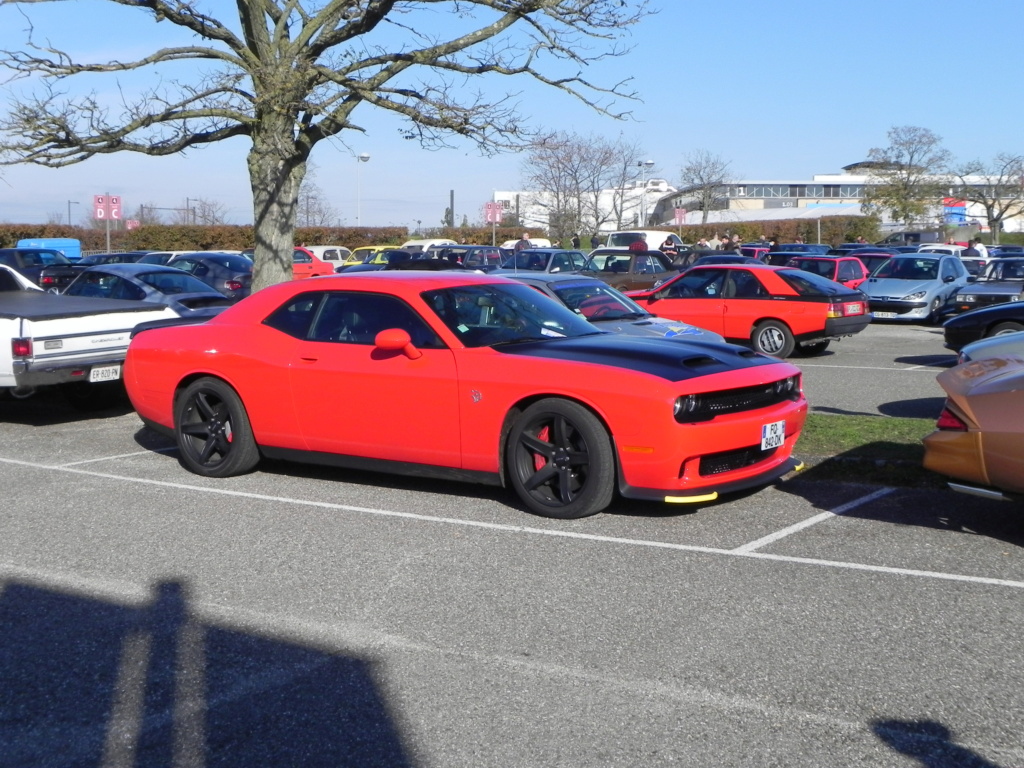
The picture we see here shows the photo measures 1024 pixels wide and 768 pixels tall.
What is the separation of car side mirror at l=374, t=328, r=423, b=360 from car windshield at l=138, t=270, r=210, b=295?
9096 mm

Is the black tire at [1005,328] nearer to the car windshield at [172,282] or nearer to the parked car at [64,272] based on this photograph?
the car windshield at [172,282]

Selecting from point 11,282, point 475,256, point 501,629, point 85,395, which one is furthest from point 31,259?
point 501,629

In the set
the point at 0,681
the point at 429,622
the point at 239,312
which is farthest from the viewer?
the point at 239,312

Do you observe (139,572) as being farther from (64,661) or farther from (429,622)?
(429,622)

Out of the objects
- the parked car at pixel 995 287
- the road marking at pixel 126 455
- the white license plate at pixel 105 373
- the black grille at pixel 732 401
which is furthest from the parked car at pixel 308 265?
the black grille at pixel 732 401

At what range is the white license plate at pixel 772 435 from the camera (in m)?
7.03

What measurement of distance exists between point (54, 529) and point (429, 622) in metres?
3.10

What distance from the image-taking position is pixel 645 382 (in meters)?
6.73

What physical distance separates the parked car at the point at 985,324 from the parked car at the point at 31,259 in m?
21.9

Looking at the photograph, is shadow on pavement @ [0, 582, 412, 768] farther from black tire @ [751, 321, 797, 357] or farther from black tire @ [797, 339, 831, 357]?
black tire @ [797, 339, 831, 357]

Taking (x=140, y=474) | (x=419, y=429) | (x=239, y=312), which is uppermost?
(x=239, y=312)

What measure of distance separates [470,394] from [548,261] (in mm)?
17229

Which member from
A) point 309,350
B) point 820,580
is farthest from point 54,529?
point 820,580

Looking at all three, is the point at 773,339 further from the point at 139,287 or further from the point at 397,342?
the point at 397,342
